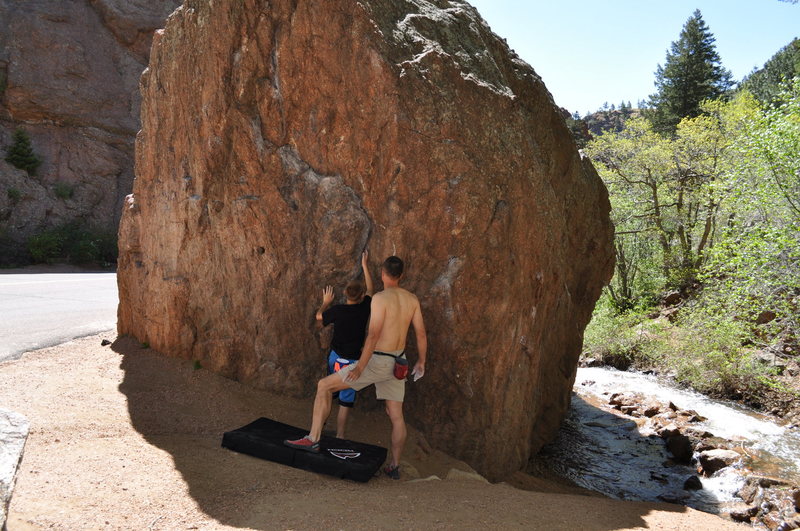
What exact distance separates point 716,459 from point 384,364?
20.8ft

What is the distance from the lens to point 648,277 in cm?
2175

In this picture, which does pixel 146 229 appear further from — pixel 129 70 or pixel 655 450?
pixel 129 70

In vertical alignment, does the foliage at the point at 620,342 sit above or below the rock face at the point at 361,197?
below

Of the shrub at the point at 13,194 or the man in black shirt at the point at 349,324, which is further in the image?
the shrub at the point at 13,194

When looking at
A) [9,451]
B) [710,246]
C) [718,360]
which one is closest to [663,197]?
[710,246]

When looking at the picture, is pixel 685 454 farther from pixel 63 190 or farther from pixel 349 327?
pixel 63 190

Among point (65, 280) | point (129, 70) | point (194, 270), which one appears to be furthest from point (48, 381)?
point (129, 70)

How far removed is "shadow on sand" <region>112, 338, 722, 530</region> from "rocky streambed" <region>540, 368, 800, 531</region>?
4.04ft

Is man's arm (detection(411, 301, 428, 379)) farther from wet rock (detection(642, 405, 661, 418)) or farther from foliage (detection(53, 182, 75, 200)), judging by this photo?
foliage (detection(53, 182, 75, 200))

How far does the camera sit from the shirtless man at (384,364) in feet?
15.9

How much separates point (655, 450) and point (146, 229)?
8851 mm

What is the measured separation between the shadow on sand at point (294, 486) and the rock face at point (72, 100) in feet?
69.2

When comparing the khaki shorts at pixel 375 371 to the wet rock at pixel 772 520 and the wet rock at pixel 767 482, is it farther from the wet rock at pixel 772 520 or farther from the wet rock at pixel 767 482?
the wet rock at pixel 767 482

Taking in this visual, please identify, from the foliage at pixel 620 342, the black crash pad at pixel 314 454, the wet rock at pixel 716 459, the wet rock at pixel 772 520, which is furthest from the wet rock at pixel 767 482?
the foliage at pixel 620 342
